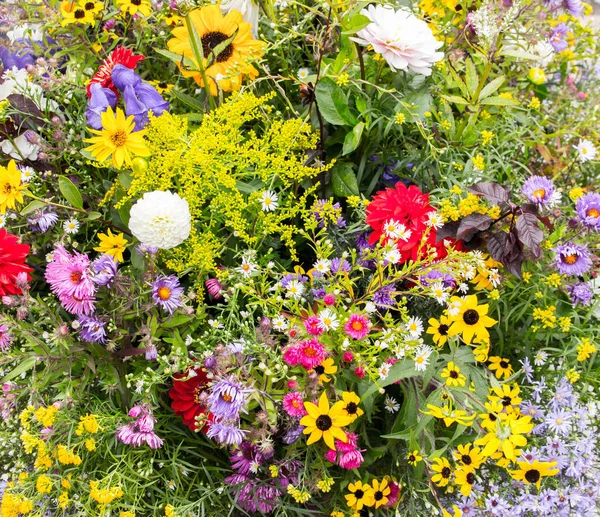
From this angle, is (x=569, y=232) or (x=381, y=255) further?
(x=569, y=232)

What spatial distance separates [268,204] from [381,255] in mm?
235

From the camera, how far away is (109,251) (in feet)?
3.57

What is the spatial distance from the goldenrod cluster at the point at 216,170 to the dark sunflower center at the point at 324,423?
12.6 inches

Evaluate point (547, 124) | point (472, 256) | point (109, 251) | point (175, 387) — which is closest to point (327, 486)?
point (175, 387)

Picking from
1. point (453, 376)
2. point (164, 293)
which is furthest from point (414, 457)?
point (164, 293)

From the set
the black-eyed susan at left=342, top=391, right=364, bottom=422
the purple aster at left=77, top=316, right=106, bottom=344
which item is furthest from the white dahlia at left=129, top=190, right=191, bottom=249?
the black-eyed susan at left=342, top=391, right=364, bottom=422

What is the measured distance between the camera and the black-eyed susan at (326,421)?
966 millimetres

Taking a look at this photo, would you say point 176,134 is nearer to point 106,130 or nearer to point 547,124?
point 106,130

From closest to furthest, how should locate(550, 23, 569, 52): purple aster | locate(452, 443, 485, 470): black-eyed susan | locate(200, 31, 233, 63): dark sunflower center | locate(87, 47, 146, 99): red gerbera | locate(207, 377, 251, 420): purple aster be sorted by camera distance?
locate(207, 377, 251, 420): purple aster, locate(452, 443, 485, 470): black-eyed susan, locate(87, 47, 146, 99): red gerbera, locate(200, 31, 233, 63): dark sunflower center, locate(550, 23, 569, 52): purple aster

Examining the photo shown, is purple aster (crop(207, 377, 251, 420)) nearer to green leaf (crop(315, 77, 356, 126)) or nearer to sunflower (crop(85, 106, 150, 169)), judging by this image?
sunflower (crop(85, 106, 150, 169))

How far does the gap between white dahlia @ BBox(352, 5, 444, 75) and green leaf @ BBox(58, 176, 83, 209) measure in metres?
0.61

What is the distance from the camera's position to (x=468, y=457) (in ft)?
3.39

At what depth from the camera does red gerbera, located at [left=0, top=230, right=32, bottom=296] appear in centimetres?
101

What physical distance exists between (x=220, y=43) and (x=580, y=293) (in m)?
0.89
